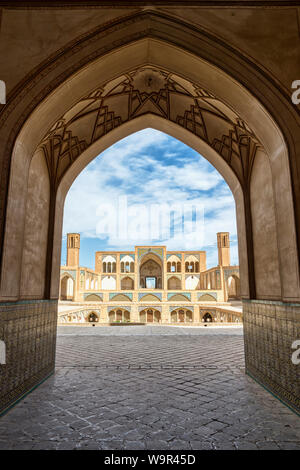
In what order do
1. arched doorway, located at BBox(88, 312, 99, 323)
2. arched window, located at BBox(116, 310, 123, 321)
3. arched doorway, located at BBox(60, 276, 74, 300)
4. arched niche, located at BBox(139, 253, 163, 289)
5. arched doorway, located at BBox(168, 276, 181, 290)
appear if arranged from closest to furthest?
arched doorway, located at BBox(88, 312, 99, 323) → arched window, located at BBox(116, 310, 123, 321) → arched doorway, located at BBox(60, 276, 74, 300) → arched doorway, located at BBox(168, 276, 181, 290) → arched niche, located at BBox(139, 253, 163, 289)

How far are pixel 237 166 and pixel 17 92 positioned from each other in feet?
10.2

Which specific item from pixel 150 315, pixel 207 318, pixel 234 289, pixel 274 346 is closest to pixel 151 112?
pixel 274 346

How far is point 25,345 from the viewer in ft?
11.0


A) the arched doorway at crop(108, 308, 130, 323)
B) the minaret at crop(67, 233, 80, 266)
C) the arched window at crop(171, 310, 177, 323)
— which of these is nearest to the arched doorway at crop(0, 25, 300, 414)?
the arched doorway at crop(108, 308, 130, 323)

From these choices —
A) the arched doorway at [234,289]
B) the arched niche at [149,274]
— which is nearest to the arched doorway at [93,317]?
the arched niche at [149,274]

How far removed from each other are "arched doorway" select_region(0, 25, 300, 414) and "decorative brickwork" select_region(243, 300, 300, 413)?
27mm

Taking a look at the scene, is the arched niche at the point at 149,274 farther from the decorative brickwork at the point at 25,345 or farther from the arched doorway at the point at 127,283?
the decorative brickwork at the point at 25,345

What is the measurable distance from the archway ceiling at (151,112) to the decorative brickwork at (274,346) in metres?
2.03

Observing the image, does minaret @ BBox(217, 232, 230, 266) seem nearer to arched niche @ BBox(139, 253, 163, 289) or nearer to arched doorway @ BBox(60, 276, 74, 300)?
arched niche @ BBox(139, 253, 163, 289)

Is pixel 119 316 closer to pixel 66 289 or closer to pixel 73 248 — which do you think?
pixel 66 289

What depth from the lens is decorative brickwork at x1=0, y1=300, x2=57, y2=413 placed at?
2.90 meters

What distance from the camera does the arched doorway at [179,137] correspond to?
308 cm
